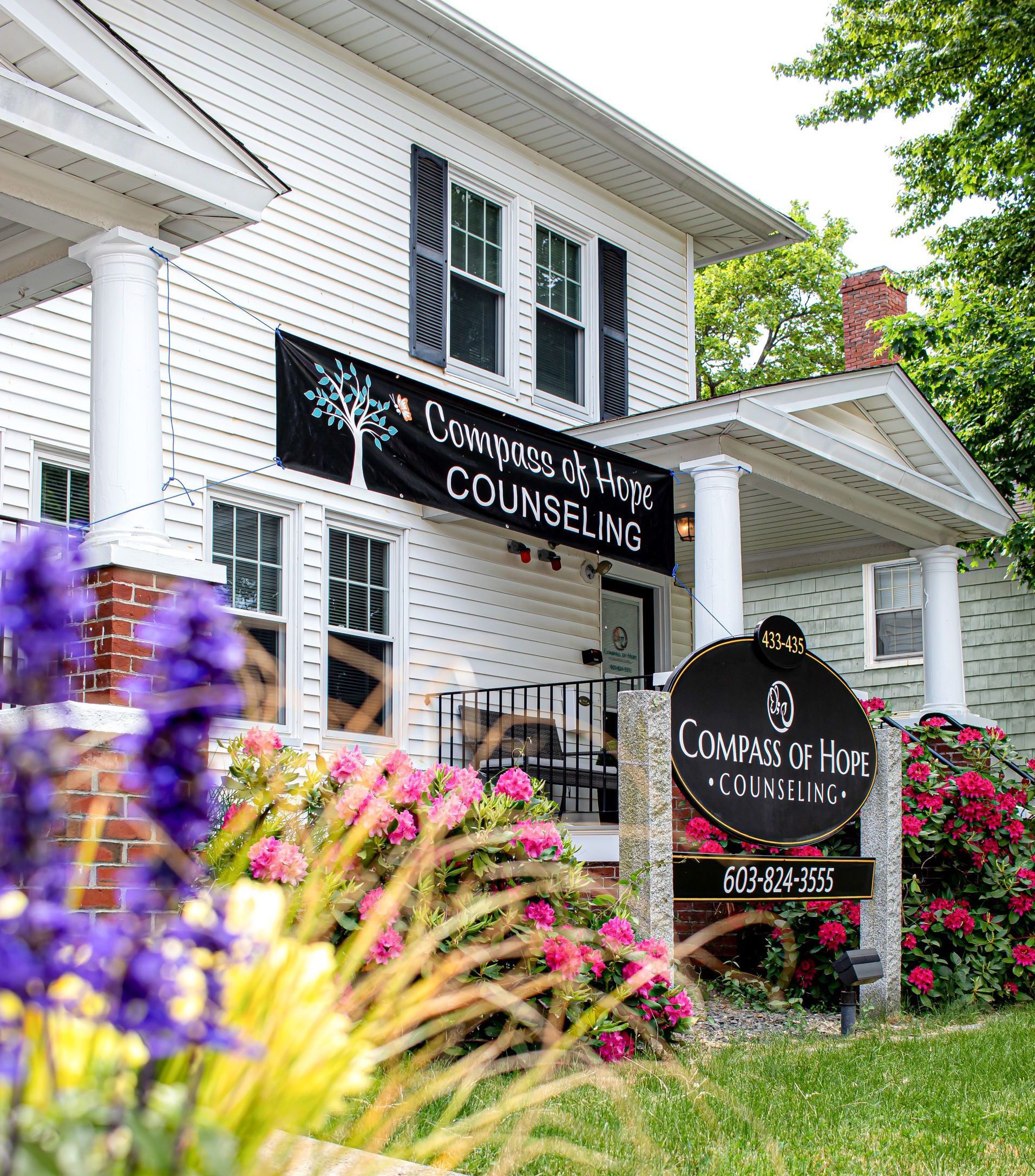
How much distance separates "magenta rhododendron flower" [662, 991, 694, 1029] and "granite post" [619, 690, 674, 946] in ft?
1.62

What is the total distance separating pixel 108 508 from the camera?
582 centimetres

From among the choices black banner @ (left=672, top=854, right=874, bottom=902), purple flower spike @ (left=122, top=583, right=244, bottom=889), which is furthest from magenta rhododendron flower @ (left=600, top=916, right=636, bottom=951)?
purple flower spike @ (left=122, top=583, right=244, bottom=889)

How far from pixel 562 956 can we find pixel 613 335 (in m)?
7.83

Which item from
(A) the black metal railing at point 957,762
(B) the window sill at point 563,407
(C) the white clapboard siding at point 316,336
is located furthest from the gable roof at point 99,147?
(A) the black metal railing at point 957,762

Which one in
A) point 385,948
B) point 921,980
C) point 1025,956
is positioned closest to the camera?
point 385,948

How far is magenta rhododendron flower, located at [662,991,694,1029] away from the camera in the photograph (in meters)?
5.94

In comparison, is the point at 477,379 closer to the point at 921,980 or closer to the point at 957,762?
the point at 957,762

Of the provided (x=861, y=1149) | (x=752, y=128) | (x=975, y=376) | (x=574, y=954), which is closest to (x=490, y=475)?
(x=574, y=954)

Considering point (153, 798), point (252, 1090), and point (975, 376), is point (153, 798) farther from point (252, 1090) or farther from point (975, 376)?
point (975, 376)

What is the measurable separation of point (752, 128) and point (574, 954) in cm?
2307

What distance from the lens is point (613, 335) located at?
12.4 metres

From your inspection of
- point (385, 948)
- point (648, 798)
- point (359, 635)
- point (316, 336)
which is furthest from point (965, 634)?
point (385, 948)

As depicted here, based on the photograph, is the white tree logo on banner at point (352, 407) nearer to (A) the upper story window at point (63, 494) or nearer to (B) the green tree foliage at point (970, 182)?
(A) the upper story window at point (63, 494)

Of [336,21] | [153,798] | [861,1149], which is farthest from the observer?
[336,21]
